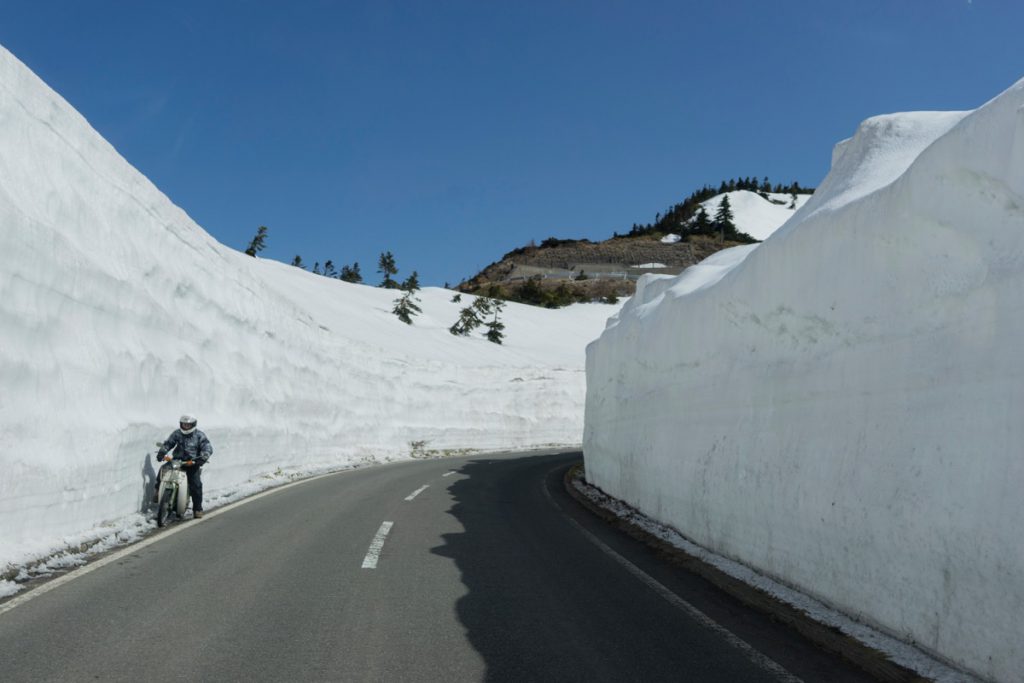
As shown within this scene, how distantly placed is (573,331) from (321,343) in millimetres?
48189

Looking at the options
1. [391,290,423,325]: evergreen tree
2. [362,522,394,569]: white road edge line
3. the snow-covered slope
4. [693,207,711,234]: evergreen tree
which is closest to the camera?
[362,522,394,569]: white road edge line

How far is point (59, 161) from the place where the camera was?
447 inches

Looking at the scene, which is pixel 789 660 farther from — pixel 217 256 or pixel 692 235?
pixel 692 235

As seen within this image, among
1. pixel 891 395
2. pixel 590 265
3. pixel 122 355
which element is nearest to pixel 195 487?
pixel 122 355

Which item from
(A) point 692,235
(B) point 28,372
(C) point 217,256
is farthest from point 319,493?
(A) point 692,235

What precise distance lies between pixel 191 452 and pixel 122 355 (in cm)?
213

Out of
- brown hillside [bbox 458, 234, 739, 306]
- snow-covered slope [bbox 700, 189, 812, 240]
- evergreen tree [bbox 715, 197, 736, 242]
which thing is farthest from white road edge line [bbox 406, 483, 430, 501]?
snow-covered slope [bbox 700, 189, 812, 240]

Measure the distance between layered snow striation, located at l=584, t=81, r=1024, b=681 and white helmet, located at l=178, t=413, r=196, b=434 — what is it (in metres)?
7.17

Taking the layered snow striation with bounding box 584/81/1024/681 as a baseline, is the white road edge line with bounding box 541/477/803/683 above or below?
below

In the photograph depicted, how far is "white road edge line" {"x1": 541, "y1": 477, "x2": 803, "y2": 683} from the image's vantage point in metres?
4.52

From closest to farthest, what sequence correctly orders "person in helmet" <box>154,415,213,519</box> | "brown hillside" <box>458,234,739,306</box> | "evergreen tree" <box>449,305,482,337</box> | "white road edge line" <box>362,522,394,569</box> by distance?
1. "white road edge line" <box>362,522,394,569</box>
2. "person in helmet" <box>154,415,213,519</box>
3. "evergreen tree" <box>449,305,482,337</box>
4. "brown hillside" <box>458,234,739,306</box>

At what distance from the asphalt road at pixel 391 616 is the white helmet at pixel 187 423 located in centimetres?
156

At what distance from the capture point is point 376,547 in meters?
8.31

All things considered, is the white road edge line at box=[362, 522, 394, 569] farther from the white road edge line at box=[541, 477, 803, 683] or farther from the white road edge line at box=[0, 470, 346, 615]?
the white road edge line at box=[541, 477, 803, 683]
